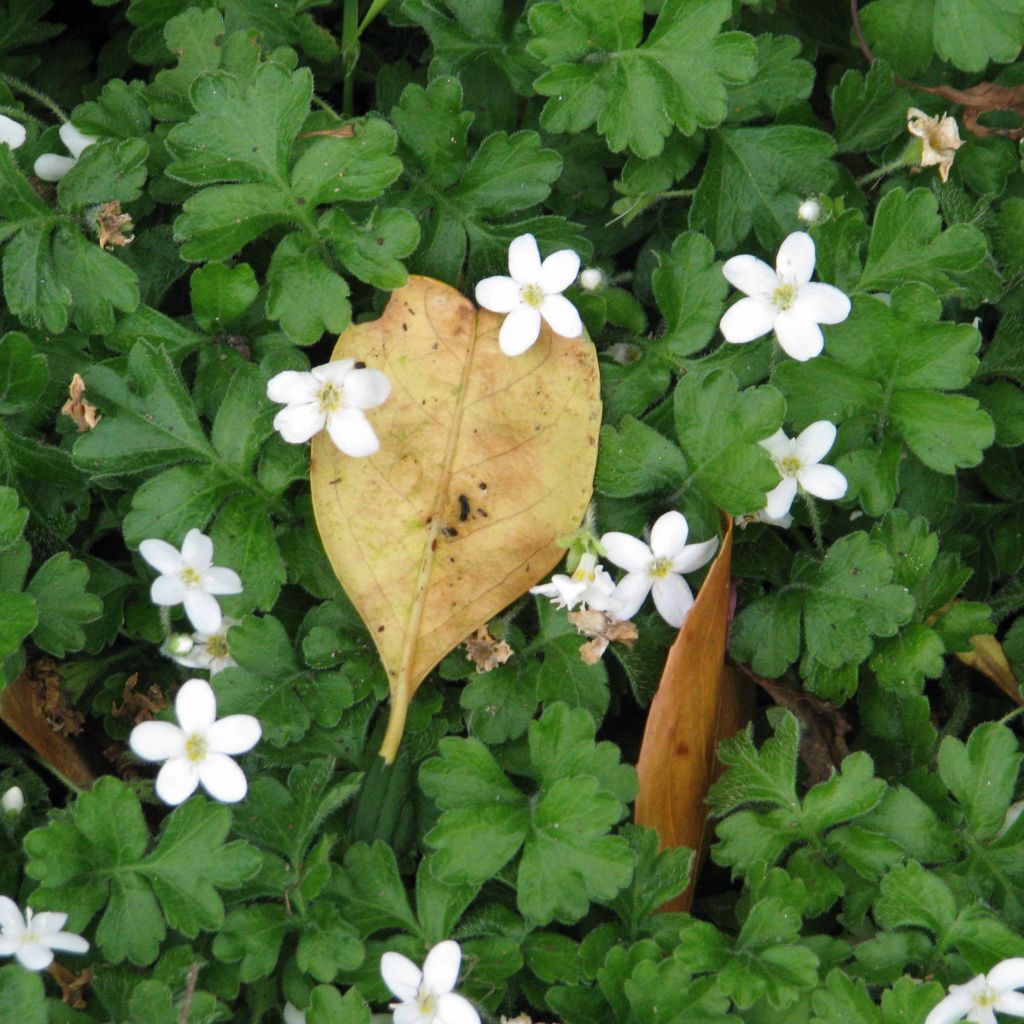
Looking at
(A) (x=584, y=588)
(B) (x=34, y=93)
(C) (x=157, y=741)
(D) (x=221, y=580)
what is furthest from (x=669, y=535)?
(B) (x=34, y=93)

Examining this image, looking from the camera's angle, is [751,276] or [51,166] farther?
[51,166]

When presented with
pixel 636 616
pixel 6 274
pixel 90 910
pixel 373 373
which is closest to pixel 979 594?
pixel 636 616

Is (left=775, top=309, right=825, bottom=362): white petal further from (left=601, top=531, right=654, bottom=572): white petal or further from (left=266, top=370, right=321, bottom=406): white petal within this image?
(left=266, top=370, right=321, bottom=406): white petal

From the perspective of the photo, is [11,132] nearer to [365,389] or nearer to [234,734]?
[365,389]

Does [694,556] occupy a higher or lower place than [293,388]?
lower

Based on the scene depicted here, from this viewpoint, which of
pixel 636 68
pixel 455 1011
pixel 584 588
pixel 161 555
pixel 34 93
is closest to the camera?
pixel 455 1011

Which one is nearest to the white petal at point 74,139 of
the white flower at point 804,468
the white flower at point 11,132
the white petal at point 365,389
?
the white flower at point 11,132

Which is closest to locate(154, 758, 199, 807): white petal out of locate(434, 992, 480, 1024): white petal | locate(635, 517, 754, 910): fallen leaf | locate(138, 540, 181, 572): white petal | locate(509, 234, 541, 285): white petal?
locate(138, 540, 181, 572): white petal
